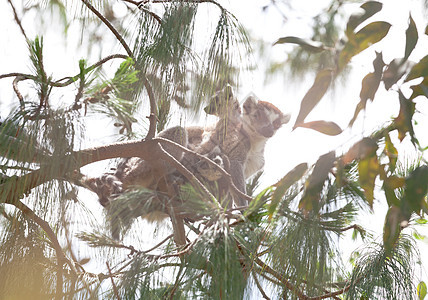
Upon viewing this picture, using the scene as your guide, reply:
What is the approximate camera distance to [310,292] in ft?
4.61

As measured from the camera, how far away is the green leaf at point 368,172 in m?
0.83

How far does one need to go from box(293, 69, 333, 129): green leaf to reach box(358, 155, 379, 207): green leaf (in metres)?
0.12

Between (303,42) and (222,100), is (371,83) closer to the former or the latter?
(303,42)

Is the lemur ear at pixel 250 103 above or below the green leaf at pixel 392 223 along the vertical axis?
above

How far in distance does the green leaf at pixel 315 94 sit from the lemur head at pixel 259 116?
2141 millimetres

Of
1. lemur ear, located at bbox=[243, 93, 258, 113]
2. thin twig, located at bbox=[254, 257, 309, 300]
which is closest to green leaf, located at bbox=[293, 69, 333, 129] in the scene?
thin twig, located at bbox=[254, 257, 309, 300]

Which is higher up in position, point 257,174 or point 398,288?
point 257,174

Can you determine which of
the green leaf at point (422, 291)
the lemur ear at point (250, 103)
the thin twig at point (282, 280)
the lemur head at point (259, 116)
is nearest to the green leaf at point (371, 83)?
the thin twig at point (282, 280)

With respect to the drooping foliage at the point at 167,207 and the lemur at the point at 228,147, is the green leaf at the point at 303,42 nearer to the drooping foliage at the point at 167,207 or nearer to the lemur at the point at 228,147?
the drooping foliage at the point at 167,207

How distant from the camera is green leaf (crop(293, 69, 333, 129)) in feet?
2.67

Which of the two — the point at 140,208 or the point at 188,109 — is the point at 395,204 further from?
the point at 140,208

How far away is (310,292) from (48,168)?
792 mm

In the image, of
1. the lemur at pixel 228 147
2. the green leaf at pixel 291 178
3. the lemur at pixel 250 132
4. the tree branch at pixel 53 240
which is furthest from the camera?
the lemur at pixel 250 132

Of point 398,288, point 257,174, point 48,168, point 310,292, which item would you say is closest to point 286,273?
point 310,292
